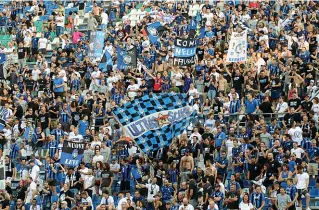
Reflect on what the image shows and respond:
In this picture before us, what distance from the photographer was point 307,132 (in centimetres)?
3862

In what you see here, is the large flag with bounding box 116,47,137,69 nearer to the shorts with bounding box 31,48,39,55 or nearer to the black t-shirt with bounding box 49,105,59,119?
the black t-shirt with bounding box 49,105,59,119

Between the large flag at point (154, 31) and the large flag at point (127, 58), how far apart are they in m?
3.25

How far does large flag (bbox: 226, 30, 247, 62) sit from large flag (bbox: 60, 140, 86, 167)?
696 cm

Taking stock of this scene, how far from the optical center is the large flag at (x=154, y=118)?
125 ft

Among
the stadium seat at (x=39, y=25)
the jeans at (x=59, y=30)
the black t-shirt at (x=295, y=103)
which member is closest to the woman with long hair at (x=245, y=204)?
the black t-shirt at (x=295, y=103)

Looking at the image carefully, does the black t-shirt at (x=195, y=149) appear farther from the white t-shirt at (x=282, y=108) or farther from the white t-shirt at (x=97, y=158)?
the white t-shirt at (x=282, y=108)

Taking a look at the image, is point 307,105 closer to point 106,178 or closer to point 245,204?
point 245,204

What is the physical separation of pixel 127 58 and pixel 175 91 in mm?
2681

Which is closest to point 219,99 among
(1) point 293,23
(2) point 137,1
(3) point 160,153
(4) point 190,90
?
(4) point 190,90

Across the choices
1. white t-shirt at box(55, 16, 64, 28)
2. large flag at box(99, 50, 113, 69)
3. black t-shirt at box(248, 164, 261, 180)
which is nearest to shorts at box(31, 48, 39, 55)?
white t-shirt at box(55, 16, 64, 28)

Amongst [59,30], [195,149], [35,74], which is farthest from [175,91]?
[59,30]

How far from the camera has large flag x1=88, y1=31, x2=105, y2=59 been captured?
4675cm

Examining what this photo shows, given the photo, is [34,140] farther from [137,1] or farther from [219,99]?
[137,1]

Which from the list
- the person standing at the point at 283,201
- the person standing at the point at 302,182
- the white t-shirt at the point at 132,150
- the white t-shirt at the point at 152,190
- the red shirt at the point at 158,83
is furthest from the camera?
the red shirt at the point at 158,83
